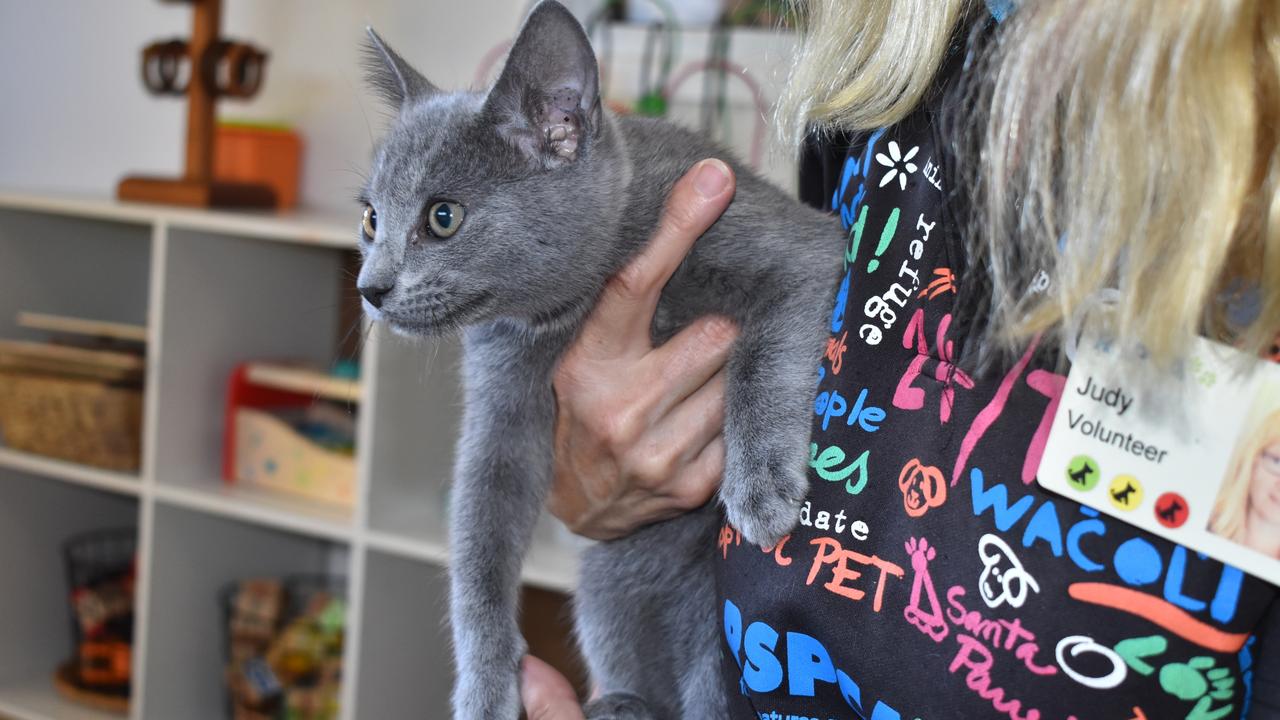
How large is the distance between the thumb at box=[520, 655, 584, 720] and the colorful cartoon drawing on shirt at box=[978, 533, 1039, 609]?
17.5 inches

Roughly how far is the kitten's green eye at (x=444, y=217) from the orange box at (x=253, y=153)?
1525mm

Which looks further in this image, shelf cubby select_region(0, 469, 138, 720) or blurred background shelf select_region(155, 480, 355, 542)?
shelf cubby select_region(0, 469, 138, 720)

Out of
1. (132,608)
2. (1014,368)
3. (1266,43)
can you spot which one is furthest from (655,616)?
(132,608)

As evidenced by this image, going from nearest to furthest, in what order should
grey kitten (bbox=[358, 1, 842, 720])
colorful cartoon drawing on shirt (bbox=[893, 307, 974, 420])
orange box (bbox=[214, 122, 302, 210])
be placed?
1. colorful cartoon drawing on shirt (bbox=[893, 307, 974, 420])
2. grey kitten (bbox=[358, 1, 842, 720])
3. orange box (bbox=[214, 122, 302, 210])

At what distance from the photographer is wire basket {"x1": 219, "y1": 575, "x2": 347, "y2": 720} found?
A: 2.13 m

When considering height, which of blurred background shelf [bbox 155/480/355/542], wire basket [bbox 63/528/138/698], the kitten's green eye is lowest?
wire basket [bbox 63/528/138/698]

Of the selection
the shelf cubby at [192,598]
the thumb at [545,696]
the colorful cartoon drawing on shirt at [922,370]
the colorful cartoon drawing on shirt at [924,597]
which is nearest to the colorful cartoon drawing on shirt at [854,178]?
the colorful cartoon drawing on shirt at [922,370]

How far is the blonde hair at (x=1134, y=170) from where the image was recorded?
0.55 meters

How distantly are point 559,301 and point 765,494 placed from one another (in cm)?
27

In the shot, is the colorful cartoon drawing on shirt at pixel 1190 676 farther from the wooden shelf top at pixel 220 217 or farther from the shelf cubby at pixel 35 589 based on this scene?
the shelf cubby at pixel 35 589

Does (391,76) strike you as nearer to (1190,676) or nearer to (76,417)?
(1190,676)

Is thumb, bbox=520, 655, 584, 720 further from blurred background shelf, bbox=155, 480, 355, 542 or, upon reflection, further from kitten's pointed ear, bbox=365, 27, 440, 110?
blurred background shelf, bbox=155, 480, 355, 542

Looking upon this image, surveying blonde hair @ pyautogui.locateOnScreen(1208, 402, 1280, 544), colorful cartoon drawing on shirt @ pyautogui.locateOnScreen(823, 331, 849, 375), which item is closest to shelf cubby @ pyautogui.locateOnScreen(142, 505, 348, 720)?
colorful cartoon drawing on shirt @ pyautogui.locateOnScreen(823, 331, 849, 375)

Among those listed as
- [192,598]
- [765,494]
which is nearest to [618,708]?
[765,494]
